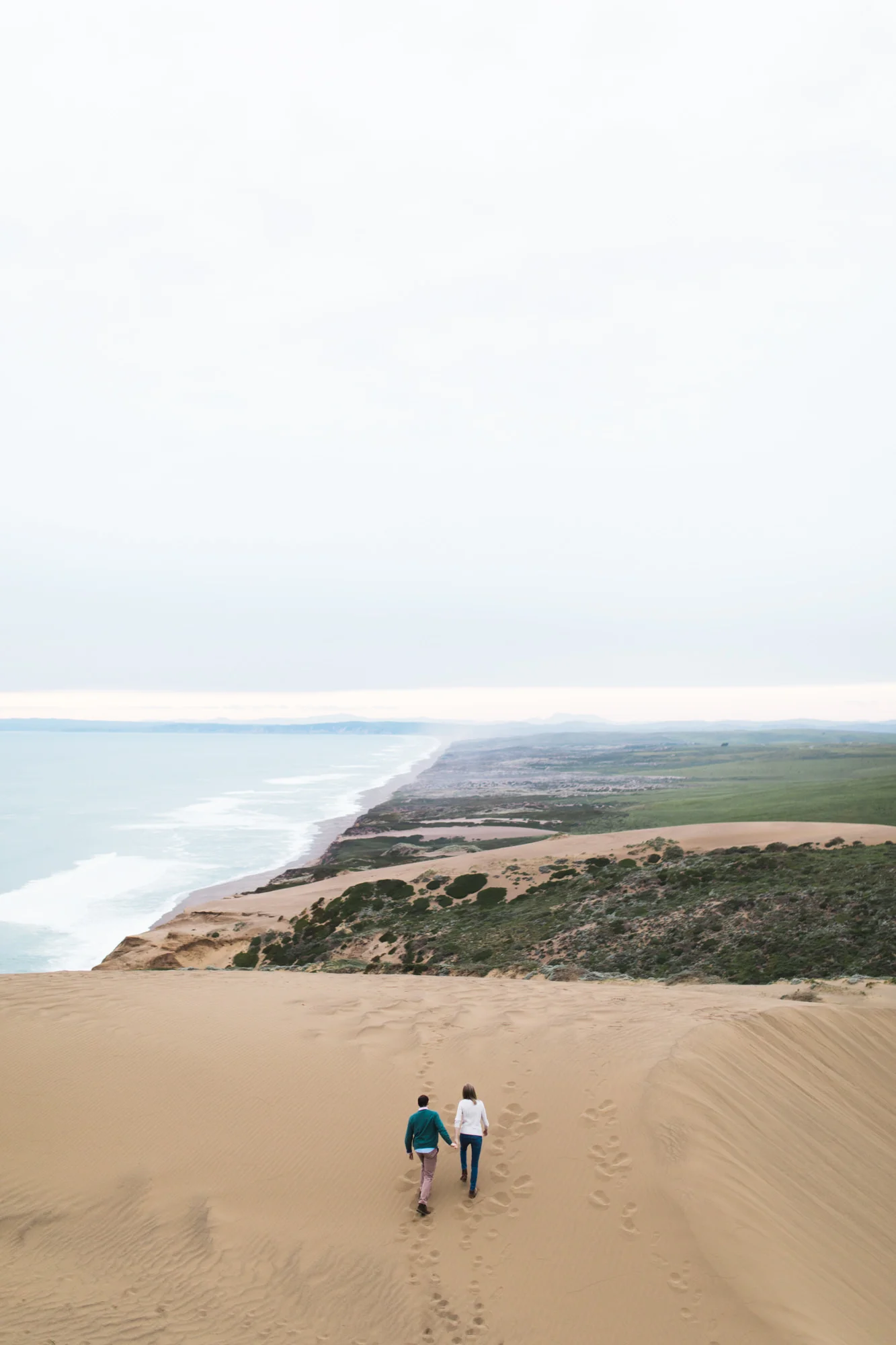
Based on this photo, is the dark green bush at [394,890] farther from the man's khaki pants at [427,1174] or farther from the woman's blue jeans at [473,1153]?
the man's khaki pants at [427,1174]

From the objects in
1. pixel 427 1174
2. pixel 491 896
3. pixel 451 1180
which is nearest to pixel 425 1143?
pixel 427 1174

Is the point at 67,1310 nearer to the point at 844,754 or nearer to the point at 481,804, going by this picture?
the point at 481,804

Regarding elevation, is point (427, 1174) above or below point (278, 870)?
above

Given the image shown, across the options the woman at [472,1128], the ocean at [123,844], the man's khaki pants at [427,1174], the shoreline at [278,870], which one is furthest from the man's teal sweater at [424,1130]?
the shoreline at [278,870]

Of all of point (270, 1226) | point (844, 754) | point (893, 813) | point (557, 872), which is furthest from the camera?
point (844, 754)

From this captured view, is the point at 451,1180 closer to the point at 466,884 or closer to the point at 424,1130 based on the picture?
the point at 424,1130

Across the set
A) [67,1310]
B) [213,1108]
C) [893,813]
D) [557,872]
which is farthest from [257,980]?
[893,813]
